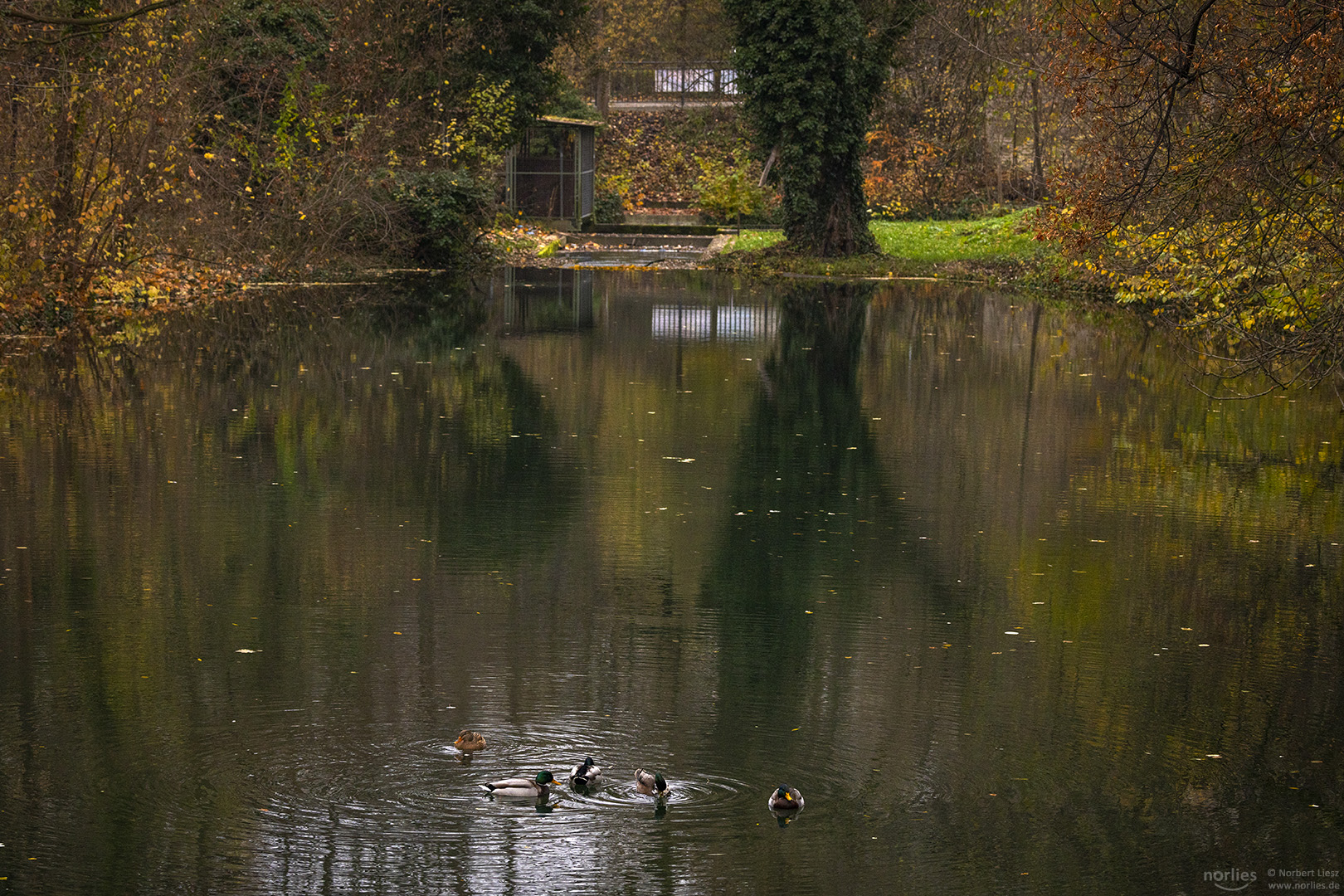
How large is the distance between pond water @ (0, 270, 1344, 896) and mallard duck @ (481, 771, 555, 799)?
0.20 ft

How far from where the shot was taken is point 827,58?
3422cm

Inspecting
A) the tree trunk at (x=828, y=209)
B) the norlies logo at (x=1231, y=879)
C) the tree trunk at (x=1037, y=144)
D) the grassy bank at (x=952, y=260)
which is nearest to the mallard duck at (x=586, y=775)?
the norlies logo at (x=1231, y=879)

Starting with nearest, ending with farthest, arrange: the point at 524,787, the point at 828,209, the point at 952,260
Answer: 1. the point at 524,787
2. the point at 828,209
3. the point at 952,260

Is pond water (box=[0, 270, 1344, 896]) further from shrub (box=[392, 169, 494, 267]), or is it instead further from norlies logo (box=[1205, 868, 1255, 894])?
shrub (box=[392, 169, 494, 267])

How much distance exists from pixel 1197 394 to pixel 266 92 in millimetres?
20422

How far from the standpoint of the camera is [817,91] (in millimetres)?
34094

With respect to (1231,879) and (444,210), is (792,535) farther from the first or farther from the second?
(444,210)

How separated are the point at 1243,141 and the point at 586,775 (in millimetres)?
6321

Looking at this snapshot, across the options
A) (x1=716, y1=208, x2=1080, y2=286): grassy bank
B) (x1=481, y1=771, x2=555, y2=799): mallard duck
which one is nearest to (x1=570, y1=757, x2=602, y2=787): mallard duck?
(x1=481, y1=771, x2=555, y2=799): mallard duck

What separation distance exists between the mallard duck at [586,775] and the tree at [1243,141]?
560 centimetres

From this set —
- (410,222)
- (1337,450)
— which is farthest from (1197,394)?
(410,222)

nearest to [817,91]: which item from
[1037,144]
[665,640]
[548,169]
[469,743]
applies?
[1037,144]

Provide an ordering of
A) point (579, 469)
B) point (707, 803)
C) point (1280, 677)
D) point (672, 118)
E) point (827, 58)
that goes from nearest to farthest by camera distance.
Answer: point (707, 803) → point (1280, 677) → point (579, 469) → point (827, 58) → point (672, 118)

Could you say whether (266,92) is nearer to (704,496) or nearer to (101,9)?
(101,9)
